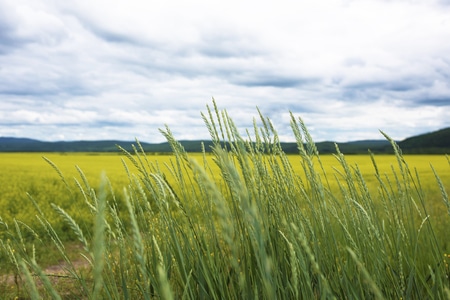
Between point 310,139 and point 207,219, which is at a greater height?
point 310,139

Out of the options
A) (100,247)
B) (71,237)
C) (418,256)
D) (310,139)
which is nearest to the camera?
(100,247)

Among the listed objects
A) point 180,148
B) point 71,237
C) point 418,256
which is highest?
point 180,148

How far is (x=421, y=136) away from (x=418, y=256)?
283 ft

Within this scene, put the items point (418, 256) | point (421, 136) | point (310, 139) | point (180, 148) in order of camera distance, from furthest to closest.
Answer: point (421, 136), point (418, 256), point (310, 139), point (180, 148)

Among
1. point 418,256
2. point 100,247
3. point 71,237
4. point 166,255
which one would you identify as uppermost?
point 100,247

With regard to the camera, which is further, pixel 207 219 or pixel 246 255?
pixel 207 219

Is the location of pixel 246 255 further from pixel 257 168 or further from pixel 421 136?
pixel 421 136

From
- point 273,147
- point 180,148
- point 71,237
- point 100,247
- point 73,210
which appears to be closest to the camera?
point 100,247

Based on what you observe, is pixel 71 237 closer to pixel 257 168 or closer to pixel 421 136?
pixel 257 168

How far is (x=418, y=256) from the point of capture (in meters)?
2.88

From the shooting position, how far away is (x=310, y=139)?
1918mm

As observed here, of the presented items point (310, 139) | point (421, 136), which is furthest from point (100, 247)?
point (421, 136)

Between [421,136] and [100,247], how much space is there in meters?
88.9

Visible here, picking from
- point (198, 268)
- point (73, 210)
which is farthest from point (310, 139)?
point (73, 210)
